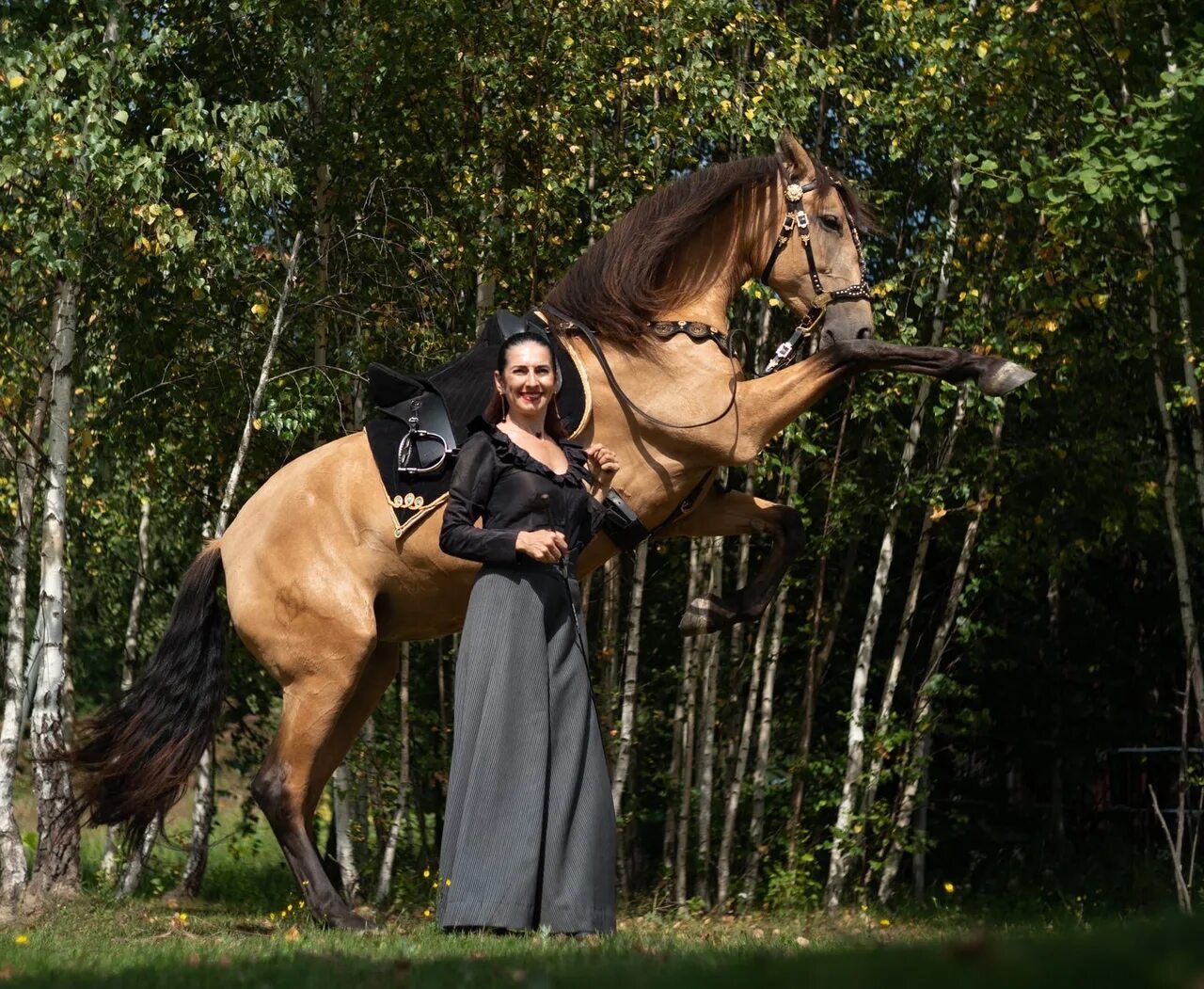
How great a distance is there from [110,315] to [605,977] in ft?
27.1

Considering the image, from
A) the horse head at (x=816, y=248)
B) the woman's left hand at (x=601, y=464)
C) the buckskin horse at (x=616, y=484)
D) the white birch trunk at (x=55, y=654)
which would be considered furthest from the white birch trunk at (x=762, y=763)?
the woman's left hand at (x=601, y=464)

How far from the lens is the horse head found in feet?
24.2

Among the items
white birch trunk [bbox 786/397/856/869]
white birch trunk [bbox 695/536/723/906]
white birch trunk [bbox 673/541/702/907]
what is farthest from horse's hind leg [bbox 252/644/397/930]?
white birch trunk [bbox 786/397/856/869]

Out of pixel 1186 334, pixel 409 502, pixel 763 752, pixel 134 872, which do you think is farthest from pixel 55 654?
pixel 1186 334

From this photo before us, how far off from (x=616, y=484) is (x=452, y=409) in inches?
32.8

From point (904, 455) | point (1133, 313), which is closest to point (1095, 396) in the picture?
point (1133, 313)

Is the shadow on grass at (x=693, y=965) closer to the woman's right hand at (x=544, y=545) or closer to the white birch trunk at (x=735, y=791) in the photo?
the woman's right hand at (x=544, y=545)

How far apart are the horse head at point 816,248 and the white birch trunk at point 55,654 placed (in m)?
4.58

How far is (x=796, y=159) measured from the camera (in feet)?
24.7

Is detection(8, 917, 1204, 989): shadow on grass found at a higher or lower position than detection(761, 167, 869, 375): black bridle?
lower

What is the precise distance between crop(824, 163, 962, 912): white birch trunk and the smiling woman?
5334 mm

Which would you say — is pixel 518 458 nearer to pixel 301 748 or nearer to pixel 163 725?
pixel 301 748

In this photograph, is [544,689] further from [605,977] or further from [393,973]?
[605,977]

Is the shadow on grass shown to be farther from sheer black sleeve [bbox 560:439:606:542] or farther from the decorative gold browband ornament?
the decorative gold browband ornament
